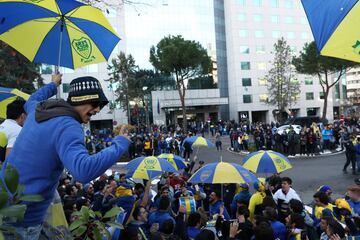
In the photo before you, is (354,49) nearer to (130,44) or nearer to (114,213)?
(114,213)

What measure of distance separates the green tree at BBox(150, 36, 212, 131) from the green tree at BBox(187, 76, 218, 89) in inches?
405

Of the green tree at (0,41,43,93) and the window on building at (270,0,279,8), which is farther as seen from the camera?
A: the window on building at (270,0,279,8)

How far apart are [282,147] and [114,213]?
75.5ft

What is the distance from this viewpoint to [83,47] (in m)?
3.92

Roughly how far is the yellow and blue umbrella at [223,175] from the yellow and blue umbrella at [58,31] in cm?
361

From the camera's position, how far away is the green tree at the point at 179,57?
151ft

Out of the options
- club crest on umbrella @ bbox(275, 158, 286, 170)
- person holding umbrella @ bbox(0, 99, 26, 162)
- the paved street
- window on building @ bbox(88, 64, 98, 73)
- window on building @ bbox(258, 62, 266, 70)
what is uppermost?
window on building @ bbox(258, 62, 266, 70)

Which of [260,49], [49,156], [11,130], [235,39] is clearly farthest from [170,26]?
[49,156]

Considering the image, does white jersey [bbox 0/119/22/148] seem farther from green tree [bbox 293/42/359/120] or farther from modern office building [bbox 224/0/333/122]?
modern office building [bbox 224/0/333/122]

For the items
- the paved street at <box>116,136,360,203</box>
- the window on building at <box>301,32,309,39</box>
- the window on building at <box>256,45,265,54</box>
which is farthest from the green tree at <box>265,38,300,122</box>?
the paved street at <box>116,136,360,203</box>

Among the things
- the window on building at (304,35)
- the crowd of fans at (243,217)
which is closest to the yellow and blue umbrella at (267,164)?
the crowd of fans at (243,217)

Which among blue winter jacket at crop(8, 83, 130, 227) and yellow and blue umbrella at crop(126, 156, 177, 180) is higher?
blue winter jacket at crop(8, 83, 130, 227)

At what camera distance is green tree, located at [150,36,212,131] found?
45.9m

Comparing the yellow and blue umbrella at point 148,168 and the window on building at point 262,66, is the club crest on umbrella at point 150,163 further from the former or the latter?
the window on building at point 262,66
